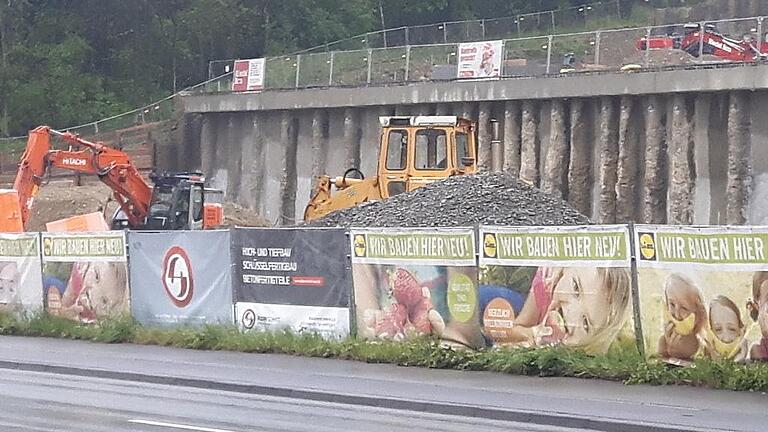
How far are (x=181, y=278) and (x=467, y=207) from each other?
629 centimetres

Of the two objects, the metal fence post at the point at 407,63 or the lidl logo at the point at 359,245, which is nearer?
the lidl logo at the point at 359,245

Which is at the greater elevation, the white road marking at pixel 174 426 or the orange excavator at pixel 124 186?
the orange excavator at pixel 124 186

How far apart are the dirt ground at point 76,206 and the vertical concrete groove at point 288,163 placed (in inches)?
45.1

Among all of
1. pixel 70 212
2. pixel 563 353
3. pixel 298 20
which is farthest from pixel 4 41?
pixel 563 353

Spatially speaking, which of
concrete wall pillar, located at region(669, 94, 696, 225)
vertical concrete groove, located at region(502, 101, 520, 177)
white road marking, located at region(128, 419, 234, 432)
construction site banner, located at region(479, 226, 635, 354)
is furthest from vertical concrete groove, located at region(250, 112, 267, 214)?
white road marking, located at region(128, 419, 234, 432)

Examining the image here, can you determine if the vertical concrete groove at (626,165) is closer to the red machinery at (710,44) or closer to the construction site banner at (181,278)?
the red machinery at (710,44)

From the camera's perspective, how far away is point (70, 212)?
49250 mm

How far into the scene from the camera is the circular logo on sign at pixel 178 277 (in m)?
23.6

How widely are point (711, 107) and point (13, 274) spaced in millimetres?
18766

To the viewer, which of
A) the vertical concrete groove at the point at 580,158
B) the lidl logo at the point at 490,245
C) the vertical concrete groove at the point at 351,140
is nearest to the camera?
the lidl logo at the point at 490,245

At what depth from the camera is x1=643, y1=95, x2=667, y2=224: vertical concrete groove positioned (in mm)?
36938

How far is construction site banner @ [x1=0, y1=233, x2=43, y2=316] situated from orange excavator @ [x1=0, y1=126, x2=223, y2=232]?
25.0 feet

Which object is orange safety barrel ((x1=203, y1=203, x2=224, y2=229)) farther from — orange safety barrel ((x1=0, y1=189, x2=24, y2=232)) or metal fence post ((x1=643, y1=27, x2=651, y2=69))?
metal fence post ((x1=643, y1=27, x2=651, y2=69))

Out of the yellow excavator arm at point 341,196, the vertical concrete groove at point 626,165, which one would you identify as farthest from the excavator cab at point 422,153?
the vertical concrete groove at point 626,165
